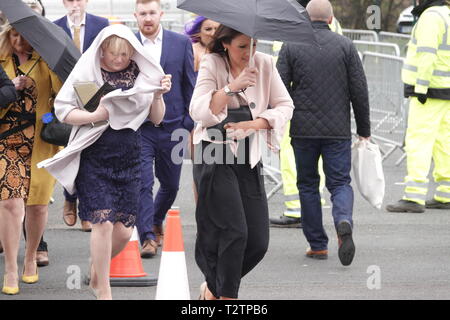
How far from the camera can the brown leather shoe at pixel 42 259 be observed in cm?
864

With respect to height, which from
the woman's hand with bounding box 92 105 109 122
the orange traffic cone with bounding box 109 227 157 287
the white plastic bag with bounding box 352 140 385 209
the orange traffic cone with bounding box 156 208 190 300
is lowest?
the orange traffic cone with bounding box 109 227 157 287

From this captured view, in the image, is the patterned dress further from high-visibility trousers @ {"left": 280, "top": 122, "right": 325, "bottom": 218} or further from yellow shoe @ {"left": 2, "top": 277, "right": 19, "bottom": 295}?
high-visibility trousers @ {"left": 280, "top": 122, "right": 325, "bottom": 218}

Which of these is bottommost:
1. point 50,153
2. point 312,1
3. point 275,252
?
point 275,252

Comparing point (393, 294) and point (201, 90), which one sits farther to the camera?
point (393, 294)

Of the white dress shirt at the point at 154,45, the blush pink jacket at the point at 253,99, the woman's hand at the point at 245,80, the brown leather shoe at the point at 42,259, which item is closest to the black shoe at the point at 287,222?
the white dress shirt at the point at 154,45

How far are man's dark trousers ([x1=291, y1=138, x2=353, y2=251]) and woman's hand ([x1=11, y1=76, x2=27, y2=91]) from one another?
227 cm

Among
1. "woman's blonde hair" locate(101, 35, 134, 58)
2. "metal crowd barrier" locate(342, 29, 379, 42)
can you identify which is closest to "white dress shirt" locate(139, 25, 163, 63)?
"woman's blonde hair" locate(101, 35, 134, 58)

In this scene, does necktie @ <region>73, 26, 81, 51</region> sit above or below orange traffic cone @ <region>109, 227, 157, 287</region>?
above

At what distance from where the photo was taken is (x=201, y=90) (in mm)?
6461

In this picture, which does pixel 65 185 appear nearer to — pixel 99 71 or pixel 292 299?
pixel 99 71

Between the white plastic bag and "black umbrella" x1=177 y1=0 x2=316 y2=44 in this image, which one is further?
the white plastic bag

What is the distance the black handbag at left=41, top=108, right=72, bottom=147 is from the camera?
7.55 metres

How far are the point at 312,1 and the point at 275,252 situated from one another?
2016 mm

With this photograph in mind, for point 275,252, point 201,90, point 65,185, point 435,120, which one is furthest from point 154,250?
point 435,120
